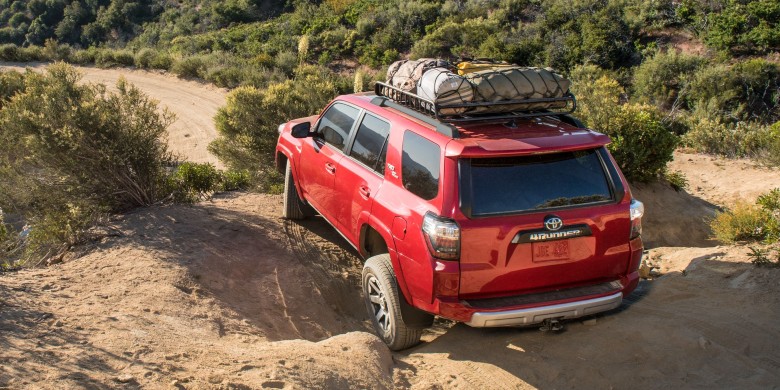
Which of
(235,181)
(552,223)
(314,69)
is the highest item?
(552,223)

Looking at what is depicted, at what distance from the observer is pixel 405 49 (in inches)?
1089

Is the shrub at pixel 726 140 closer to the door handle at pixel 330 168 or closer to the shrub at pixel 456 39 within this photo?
the door handle at pixel 330 168

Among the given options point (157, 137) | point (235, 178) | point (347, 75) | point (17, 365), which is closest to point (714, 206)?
point (235, 178)

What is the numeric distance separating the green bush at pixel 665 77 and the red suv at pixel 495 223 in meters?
15.9

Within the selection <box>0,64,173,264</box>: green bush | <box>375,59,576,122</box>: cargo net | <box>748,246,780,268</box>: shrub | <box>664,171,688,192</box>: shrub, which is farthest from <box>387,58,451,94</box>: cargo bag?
<box>664,171,688,192</box>: shrub

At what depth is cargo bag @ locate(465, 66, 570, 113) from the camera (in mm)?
5430

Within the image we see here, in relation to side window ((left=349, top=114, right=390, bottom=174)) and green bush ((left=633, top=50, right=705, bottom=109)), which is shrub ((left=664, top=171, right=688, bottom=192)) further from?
green bush ((left=633, top=50, right=705, bottom=109))

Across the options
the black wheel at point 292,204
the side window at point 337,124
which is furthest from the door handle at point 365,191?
the black wheel at point 292,204

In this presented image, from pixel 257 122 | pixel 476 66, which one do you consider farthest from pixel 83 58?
pixel 476 66

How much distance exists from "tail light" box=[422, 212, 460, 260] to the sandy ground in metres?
0.89

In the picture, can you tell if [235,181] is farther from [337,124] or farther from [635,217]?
[635,217]

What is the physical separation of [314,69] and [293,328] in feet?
37.2

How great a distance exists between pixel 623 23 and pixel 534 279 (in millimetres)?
21778

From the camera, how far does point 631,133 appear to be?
973 centimetres
